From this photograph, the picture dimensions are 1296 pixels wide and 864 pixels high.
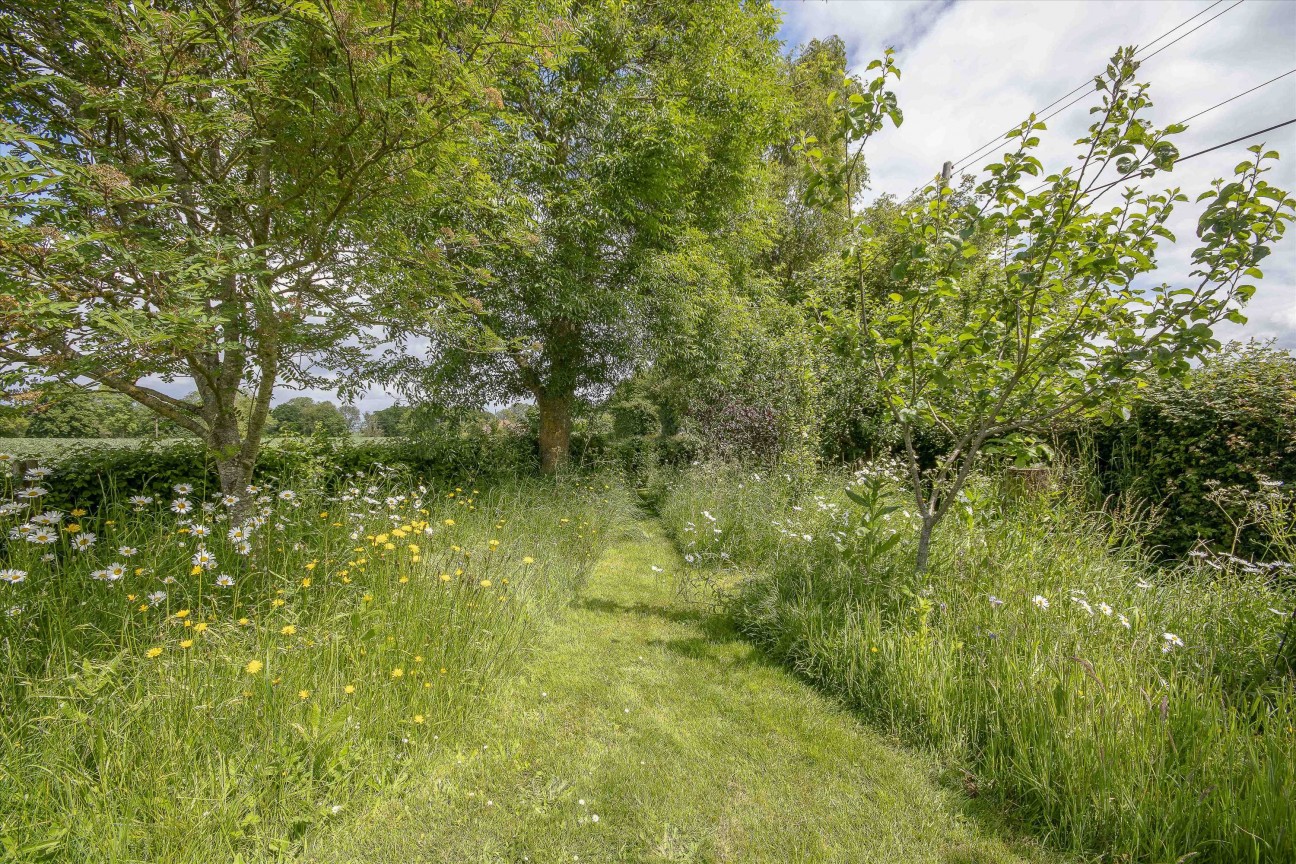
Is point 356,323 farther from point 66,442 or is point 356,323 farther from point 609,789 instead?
point 66,442

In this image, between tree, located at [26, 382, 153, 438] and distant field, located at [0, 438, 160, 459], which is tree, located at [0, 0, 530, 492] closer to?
tree, located at [26, 382, 153, 438]

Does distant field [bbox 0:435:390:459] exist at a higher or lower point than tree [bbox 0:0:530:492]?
lower

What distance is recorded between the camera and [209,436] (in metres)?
3.25

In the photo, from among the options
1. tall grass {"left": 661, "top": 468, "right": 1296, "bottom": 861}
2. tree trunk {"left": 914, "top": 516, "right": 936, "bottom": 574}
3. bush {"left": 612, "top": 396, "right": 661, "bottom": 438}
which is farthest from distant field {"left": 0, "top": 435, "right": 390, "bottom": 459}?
bush {"left": 612, "top": 396, "right": 661, "bottom": 438}

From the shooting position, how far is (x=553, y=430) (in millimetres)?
8602

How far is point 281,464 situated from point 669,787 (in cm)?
514

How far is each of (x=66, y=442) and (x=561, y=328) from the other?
554cm

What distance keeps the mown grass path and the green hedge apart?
2771 mm

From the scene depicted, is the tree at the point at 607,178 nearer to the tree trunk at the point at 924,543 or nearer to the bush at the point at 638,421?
the bush at the point at 638,421

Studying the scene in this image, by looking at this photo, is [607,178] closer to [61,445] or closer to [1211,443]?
[61,445]

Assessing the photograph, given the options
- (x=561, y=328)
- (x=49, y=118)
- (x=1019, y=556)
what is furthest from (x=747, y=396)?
(x=49, y=118)

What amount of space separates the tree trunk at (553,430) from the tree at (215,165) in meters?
5.25

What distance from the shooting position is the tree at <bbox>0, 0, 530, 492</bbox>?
201 cm

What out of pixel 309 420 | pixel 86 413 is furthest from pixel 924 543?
pixel 309 420
